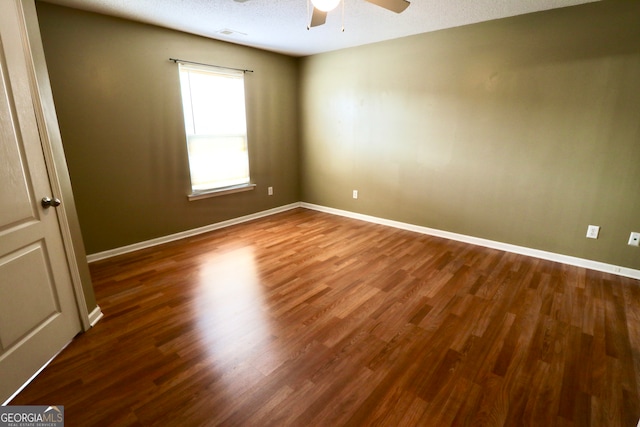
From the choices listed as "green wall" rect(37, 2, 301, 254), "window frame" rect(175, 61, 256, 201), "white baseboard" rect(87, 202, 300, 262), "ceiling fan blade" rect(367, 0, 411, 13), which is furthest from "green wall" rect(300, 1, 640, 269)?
"green wall" rect(37, 2, 301, 254)

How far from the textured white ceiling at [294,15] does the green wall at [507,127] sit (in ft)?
0.91

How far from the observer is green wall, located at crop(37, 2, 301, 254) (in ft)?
9.07

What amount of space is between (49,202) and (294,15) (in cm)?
252

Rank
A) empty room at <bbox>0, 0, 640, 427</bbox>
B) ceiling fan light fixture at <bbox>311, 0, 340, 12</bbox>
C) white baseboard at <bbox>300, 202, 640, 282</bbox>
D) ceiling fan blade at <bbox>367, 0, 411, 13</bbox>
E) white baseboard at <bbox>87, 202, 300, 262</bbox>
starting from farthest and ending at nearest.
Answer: white baseboard at <bbox>87, 202, 300, 262</bbox>, white baseboard at <bbox>300, 202, 640, 282</bbox>, ceiling fan blade at <bbox>367, 0, 411, 13</bbox>, ceiling fan light fixture at <bbox>311, 0, 340, 12</bbox>, empty room at <bbox>0, 0, 640, 427</bbox>

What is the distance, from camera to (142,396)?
1.54 meters

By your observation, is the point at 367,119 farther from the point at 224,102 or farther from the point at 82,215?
the point at 82,215

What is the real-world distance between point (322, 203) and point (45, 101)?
3.74 m

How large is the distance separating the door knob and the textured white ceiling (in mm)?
1885

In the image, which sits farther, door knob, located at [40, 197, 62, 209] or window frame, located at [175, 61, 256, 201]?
window frame, located at [175, 61, 256, 201]

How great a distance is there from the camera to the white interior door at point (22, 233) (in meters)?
1.51

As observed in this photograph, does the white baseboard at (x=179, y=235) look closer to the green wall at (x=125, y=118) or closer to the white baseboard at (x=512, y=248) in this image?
the green wall at (x=125, y=118)

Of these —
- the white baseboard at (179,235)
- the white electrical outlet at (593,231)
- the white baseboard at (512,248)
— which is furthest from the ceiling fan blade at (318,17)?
the white electrical outlet at (593,231)

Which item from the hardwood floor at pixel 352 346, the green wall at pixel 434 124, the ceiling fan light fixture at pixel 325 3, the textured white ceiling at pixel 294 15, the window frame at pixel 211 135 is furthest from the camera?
the window frame at pixel 211 135

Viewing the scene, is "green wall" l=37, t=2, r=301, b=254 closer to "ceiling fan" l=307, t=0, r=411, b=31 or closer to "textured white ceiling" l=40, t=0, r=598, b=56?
"textured white ceiling" l=40, t=0, r=598, b=56
